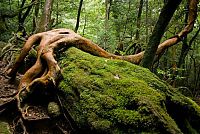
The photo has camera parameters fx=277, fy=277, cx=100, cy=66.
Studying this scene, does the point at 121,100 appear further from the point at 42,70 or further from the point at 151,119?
the point at 42,70

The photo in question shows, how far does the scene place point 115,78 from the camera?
5.63 meters

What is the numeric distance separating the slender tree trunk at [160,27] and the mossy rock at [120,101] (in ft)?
1.60

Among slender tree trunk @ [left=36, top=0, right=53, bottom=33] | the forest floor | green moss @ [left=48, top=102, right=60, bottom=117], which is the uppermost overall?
slender tree trunk @ [left=36, top=0, right=53, bottom=33]

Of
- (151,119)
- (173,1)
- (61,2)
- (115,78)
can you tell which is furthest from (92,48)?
(61,2)

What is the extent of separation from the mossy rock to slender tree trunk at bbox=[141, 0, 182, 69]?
1.60 ft

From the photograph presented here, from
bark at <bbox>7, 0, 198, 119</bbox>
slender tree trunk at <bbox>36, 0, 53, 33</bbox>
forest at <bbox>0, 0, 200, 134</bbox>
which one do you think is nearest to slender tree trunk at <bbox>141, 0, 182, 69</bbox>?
forest at <bbox>0, 0, 200, 134</bbox>

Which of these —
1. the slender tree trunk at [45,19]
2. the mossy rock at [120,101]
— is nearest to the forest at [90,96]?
the mossy rock at [120,101]

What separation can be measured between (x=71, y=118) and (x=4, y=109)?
1402 mm

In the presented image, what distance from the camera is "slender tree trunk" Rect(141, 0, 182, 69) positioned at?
18.7 feet

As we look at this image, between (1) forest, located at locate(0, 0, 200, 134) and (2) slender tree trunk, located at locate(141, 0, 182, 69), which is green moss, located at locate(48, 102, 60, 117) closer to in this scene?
(1) forest, located at locate(0, 0, 200, 134)

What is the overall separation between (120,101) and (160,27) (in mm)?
2132

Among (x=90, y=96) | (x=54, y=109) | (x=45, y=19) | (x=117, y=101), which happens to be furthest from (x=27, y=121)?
(x=45, y=19)

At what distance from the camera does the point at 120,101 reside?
4938 millimetres

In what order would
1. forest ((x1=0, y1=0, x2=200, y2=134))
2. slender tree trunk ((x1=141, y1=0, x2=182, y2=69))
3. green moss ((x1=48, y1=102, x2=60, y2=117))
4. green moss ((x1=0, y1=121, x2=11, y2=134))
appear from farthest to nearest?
slender tree trunk ((x1=141, y1=0, x2=182, y2=69)) < green moss ((x1=48, y1=102, x2=60, y2=117)) < green moss ((x1=0, y1=121, x2=11, y2=134)) < forest ((x1=0, y1=0, x2=200, y2=134))
